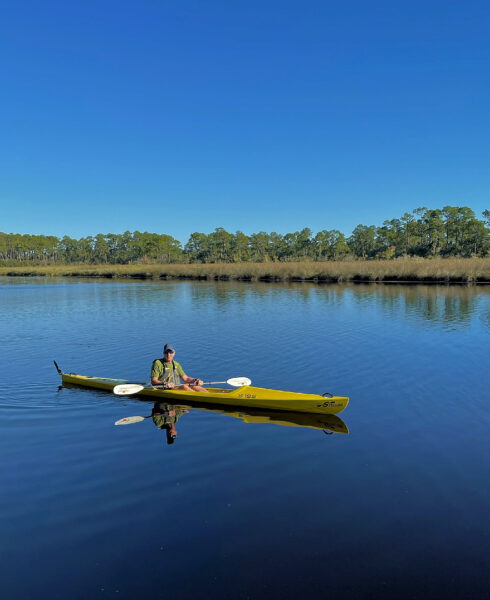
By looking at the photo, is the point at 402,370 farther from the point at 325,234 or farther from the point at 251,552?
the point at 325,234

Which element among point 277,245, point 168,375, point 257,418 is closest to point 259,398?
point 257,418

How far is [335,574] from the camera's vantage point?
12.5ft

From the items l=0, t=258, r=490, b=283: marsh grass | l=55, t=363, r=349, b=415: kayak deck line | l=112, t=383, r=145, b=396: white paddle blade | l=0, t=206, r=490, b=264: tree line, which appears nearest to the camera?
l=55, t=363, r=349, b=415: kayak deck line

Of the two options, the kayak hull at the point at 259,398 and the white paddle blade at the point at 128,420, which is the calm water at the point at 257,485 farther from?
the kayak hull at the point at 259,398

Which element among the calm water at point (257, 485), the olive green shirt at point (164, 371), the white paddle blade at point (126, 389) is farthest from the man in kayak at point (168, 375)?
the calm water at point (257, 485)

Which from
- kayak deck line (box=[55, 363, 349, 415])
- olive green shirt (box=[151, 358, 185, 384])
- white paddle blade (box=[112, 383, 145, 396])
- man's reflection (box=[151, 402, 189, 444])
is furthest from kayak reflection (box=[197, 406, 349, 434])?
white paddle blade (box=[112, 383, 145, 396])

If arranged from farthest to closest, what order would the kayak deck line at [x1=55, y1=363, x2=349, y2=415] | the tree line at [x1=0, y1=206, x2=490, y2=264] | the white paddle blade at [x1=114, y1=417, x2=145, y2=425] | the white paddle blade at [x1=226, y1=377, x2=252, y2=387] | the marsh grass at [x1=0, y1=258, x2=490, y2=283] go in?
1. the tree line at [x1=0, y1=206, x2=490, y2=264]
2. the marsh grass at [x1=0, y1=258, x2=490, y2=283]
3. the white paddle blade at [x1=226, y1=377, x2=252, y2=387]
4. the white paddle blade at [x1=114, y1=417, x2=145, y2=425]
5. the kayak deck line at [x1=55, y1=363, x2=349, y2=415]

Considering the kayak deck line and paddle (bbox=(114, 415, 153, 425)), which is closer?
the kayak deck line

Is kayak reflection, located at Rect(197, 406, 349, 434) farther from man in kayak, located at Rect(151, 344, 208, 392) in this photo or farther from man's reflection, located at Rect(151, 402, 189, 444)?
man in kayak, located at Rect(151, 344, 208, 392)

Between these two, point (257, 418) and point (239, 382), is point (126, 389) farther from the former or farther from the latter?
point (257, 418)

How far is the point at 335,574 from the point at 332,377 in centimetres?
660

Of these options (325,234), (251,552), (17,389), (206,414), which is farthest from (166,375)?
(325,234)

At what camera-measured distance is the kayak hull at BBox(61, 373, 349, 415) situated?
768cm

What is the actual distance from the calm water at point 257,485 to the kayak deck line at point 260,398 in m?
0.28
